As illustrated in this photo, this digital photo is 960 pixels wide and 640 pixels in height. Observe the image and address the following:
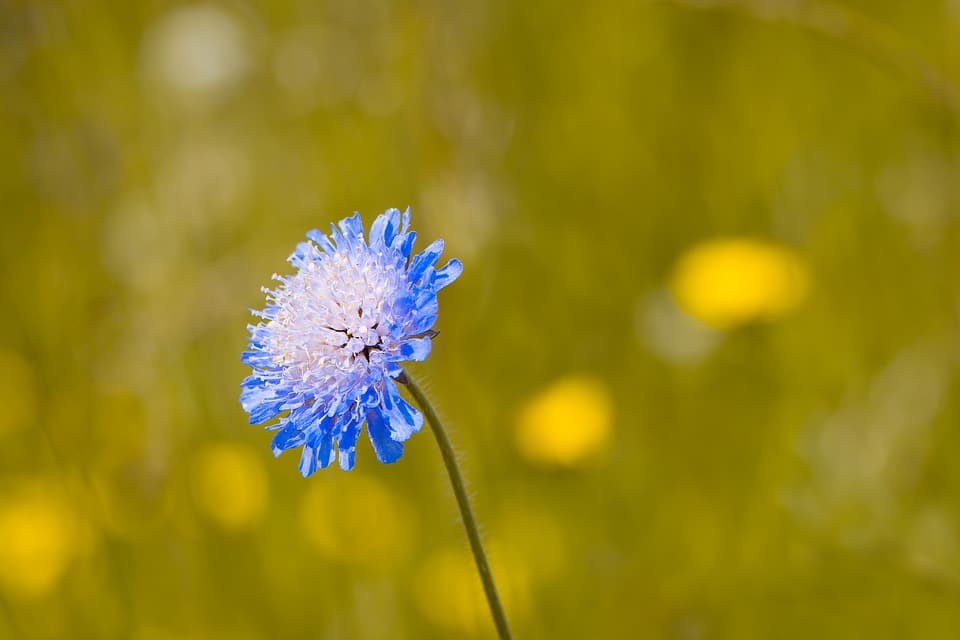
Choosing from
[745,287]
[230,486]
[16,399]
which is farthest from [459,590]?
[16,399]

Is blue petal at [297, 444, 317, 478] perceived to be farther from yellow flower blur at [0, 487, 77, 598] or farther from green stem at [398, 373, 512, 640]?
yellow flower blur at [0, 487, 77, 598]

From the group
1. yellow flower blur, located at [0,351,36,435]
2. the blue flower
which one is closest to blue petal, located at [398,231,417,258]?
the blue flower

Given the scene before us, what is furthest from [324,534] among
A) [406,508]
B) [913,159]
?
[913,159]

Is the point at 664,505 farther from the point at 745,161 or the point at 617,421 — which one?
the point at 745,161

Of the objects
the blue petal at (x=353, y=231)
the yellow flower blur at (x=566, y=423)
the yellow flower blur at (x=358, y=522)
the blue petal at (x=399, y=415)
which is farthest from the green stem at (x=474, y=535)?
the yellow flower blur at (x=358, y=522)

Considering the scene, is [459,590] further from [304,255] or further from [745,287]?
[304,255]
